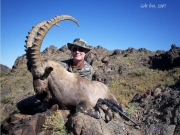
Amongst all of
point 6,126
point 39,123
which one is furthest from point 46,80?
point 6,126

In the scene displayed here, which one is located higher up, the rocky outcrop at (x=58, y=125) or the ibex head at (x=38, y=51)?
the ibex head at (x=38, y=51)

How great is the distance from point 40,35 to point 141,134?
375cm

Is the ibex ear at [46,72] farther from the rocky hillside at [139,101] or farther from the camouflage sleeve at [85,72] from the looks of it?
the camouflage sleeve at [85,72]

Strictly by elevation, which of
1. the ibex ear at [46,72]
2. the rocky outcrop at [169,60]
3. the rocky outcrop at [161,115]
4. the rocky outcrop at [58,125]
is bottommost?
the rocky outcrop at [161,115]

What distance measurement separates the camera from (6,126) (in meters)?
4.13

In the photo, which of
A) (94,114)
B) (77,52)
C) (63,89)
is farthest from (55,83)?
(77,52)

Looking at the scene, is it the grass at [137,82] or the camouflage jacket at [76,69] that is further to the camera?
the grass at [137,82]

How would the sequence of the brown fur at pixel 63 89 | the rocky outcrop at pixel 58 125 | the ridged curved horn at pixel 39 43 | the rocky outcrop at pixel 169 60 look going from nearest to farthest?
the rocky outcrop at pixel 58 125, the ridged curved horn at pixel 39 43, the brown fur at pixel 63 89, the rocky outcrop at pixel 169 60

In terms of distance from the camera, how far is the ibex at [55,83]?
352 cm

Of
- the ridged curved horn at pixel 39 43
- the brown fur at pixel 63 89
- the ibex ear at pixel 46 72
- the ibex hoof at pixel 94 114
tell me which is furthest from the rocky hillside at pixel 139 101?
the ridged curved horn at pixel 39 43

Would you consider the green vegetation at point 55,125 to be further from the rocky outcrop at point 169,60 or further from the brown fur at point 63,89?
the rocky outcrop at point 169,60

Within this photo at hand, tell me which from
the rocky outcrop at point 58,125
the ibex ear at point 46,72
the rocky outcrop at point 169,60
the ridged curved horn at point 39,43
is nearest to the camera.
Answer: the rocky outcrop at point 58,125

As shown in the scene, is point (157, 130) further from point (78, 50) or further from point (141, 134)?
point (78, 50)

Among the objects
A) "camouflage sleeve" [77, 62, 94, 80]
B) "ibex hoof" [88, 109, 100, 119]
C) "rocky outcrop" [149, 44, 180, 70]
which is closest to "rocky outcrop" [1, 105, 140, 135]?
"ibex hoof" [88, 109, 100, 119]
